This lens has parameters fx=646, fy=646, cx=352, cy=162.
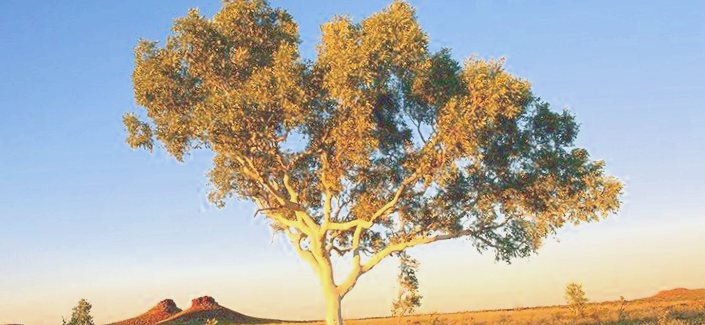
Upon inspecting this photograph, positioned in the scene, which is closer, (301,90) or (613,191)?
(301,90)

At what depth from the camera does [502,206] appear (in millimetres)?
35500

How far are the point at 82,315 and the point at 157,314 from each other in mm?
31527

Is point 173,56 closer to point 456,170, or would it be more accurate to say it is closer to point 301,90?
point 301,90

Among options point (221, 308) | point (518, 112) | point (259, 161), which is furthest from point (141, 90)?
point (221, 308)

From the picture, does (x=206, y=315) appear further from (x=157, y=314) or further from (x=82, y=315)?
(x=82, y=315)

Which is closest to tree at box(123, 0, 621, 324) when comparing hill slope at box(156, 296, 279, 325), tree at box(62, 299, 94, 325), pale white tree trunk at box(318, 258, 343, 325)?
pale white tree trunk at box(318, 258, 343, 325)

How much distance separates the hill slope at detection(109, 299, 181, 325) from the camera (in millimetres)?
78438

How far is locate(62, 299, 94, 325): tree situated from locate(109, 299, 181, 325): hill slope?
28095mm

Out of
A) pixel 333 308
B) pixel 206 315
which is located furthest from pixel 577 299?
pixel 206 315

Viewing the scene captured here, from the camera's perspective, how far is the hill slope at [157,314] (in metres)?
78.4

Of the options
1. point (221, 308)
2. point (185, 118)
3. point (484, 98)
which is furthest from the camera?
point (221, 308)

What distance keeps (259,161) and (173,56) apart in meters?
6.96

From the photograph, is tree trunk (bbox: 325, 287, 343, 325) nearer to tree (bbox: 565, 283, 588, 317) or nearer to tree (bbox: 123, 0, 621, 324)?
tree (bbox: 123, 0, 621, 324)

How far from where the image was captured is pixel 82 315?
50.3m
